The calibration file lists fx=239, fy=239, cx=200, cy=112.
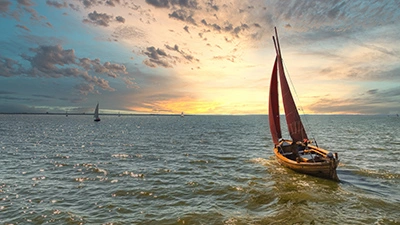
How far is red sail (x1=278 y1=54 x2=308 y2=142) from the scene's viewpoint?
2691cm

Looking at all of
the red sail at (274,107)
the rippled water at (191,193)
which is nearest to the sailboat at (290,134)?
the red sail at (274,107)

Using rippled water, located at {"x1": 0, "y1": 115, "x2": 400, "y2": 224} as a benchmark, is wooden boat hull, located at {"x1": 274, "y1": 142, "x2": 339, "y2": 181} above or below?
above

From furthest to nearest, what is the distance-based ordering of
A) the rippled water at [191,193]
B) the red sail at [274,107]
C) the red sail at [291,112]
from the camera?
the red sail at [274,107]
the red sail at [291,112]
the rippled water at [191,193]

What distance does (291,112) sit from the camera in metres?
27.0

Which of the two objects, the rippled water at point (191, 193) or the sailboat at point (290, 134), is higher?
the sailboat at point (290, 134)

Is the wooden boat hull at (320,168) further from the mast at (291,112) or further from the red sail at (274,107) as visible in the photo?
the red sail at (274,107)

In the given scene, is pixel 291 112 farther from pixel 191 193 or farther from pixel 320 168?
pixel 191 193

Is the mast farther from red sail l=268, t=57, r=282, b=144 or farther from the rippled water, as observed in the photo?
the rippled water

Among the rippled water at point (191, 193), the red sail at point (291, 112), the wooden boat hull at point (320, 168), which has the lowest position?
the rippled water at point (191, 193)

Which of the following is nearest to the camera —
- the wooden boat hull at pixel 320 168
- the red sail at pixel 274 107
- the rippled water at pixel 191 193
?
the rippled water at pixel 191 193

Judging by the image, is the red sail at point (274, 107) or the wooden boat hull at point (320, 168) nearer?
the wooden boat hull at point (320, 168)

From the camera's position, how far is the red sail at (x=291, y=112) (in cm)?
2691

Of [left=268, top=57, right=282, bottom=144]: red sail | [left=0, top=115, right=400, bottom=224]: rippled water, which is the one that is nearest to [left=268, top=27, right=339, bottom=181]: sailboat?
[left=268, top=57, right=282, bottom=144]: red sail

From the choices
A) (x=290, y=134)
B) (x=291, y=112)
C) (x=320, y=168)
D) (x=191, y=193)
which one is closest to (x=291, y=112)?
(x=291, y=112)
